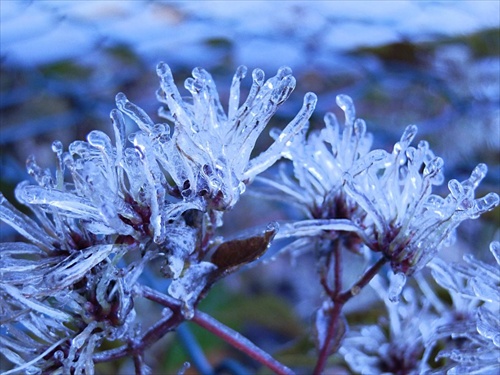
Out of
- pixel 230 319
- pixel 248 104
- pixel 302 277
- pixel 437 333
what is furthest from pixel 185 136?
pixel 302 277

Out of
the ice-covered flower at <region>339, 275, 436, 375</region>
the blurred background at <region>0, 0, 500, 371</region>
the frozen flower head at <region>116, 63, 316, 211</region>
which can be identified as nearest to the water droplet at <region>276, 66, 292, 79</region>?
the frozen flower head at <region>116, 63, 316, 211</region>

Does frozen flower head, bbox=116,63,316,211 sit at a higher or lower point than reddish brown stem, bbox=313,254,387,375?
higher

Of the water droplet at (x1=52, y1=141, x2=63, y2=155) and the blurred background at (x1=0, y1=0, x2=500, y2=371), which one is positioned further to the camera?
the blurred background at (x1=0, y1=0, x2=500, y2=371)

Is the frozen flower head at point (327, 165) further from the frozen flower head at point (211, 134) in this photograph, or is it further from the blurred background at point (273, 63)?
the blurred background at point (273, 63)

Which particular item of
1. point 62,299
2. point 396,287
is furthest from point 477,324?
point 62,299

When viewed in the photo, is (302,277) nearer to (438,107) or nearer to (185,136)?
(438,107)

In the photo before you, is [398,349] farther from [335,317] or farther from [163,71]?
[163,71]

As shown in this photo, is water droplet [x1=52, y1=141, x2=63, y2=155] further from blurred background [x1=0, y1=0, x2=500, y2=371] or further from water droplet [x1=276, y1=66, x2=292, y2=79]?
blurred background [x1=0, y1=0, x2=500, y2=371]
